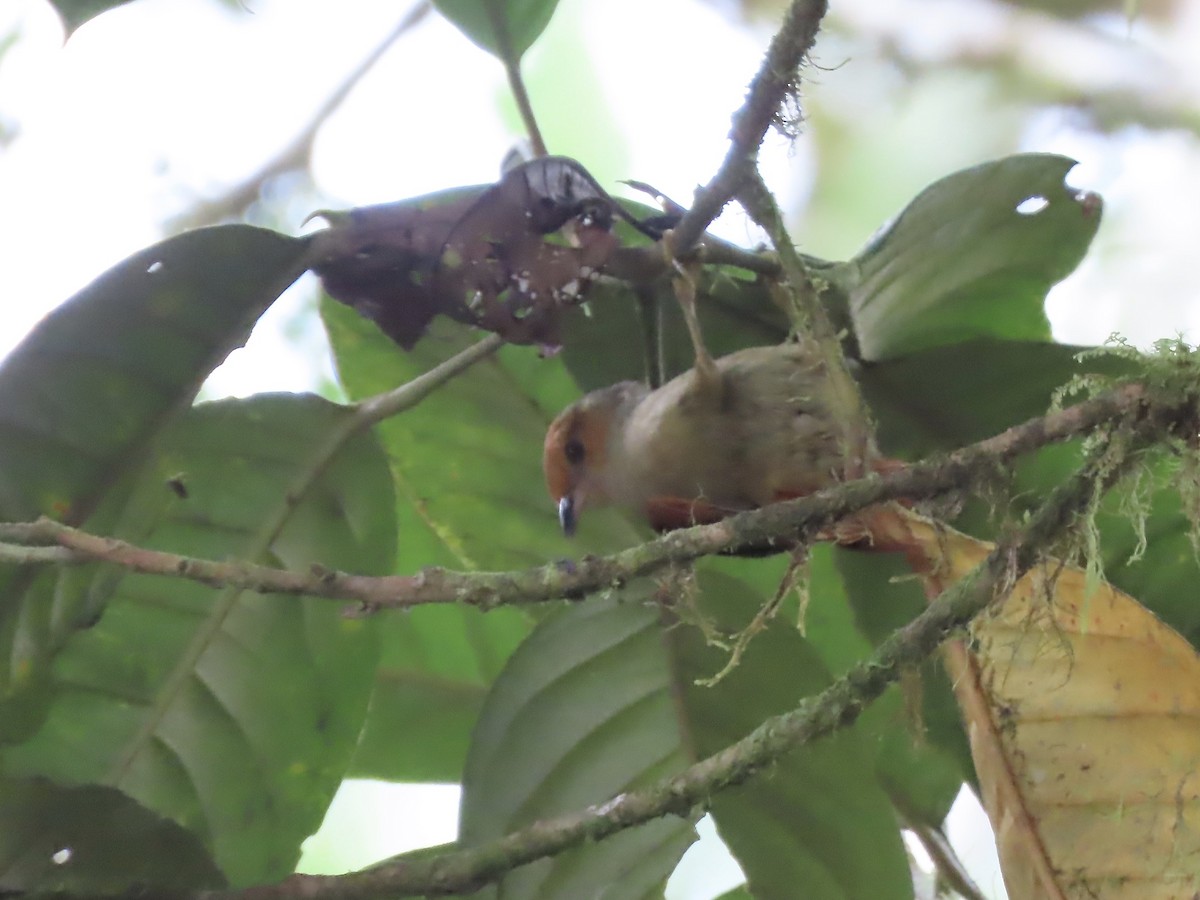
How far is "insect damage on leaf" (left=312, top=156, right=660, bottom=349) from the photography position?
754 millimetres

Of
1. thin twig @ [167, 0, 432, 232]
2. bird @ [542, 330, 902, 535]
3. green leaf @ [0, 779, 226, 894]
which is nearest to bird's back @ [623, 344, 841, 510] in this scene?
bird @ [542, 330, 902, 535]

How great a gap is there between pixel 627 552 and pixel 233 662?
44 cm

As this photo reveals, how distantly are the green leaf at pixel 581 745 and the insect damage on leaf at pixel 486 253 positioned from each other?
11.0 inches

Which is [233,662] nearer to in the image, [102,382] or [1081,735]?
[102,382]

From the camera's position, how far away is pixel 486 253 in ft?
2.54

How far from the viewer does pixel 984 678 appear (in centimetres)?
70

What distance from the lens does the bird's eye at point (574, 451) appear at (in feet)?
3.43

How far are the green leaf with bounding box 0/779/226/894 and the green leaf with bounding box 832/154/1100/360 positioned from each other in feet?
2.29

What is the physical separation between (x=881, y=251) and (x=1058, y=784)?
47 centimetres

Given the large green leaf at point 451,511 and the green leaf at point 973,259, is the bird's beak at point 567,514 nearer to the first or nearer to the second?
the large green leaf at point 451,511

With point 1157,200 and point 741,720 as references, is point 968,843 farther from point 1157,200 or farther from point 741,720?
point 1157,200

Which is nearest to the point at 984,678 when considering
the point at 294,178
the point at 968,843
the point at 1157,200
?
the point at 968,843

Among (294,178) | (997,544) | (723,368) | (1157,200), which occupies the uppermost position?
(294,178)

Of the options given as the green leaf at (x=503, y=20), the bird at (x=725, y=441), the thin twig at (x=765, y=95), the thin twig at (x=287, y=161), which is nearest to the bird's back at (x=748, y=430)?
the bird at (x=725, y=441)
